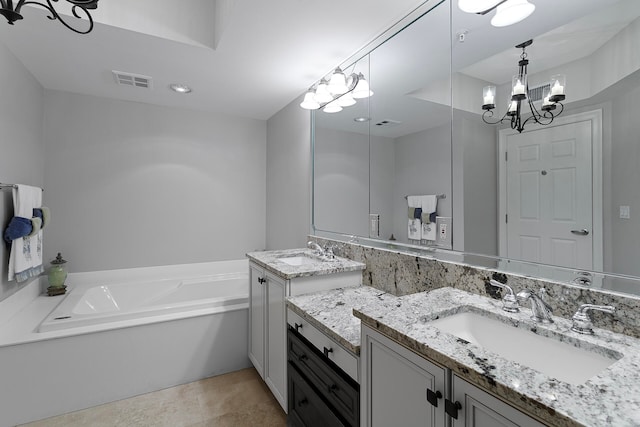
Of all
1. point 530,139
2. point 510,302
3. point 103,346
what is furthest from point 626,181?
point 103,346

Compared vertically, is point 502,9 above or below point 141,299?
above

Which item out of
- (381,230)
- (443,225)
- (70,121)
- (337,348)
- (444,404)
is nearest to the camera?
(444,404)

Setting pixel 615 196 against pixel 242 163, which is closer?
pixel 615 196

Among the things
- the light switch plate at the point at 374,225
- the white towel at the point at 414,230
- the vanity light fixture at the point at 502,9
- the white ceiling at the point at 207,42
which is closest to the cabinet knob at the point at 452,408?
the white towel at the point at 414,230

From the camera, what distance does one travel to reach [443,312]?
3.74 feet

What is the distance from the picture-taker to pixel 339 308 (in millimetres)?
1561

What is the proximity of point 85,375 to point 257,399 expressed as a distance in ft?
3.90

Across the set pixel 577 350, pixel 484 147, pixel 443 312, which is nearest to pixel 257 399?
pixel 443 312

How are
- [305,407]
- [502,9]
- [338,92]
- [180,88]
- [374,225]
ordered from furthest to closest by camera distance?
[180,88]
[338,92]
[374,225]
[305,407]
[502,9]

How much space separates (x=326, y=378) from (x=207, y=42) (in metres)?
2.21

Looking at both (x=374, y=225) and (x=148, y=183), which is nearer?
(x=374, y=225)

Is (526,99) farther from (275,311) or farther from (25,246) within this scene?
(25,246)

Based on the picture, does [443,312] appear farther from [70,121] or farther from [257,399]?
[70,121]

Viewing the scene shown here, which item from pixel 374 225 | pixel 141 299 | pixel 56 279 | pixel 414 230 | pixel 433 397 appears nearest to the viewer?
pixel 433 397
